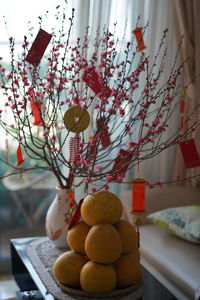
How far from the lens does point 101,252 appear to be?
1478mm

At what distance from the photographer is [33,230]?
285 cm

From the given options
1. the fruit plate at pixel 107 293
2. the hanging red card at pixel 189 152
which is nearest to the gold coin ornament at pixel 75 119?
the hanging red card at pixel 189 152

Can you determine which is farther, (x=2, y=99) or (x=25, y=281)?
(x=2, y=99)

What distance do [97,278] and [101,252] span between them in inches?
3.5

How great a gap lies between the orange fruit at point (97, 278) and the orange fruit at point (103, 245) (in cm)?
2

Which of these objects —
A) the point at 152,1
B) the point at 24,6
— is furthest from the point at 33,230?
the point at 152,1

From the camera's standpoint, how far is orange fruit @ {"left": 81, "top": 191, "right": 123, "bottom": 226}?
5.05ft

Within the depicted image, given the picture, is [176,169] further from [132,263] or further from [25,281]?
[132,263]

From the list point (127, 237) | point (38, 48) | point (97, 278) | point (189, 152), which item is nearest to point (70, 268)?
point (97, 278)

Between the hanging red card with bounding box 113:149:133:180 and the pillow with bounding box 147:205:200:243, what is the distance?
65 centimetres

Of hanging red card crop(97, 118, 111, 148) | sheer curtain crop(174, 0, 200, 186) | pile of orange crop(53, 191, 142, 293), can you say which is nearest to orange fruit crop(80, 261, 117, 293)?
pile of orange crop(53, 191, 142, 293)

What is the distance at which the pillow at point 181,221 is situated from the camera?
7.14 feet

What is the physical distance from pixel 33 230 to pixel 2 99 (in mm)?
840

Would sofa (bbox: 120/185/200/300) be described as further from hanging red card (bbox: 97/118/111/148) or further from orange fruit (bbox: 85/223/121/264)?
hanging red card (bbox: 97/118/111/148)
